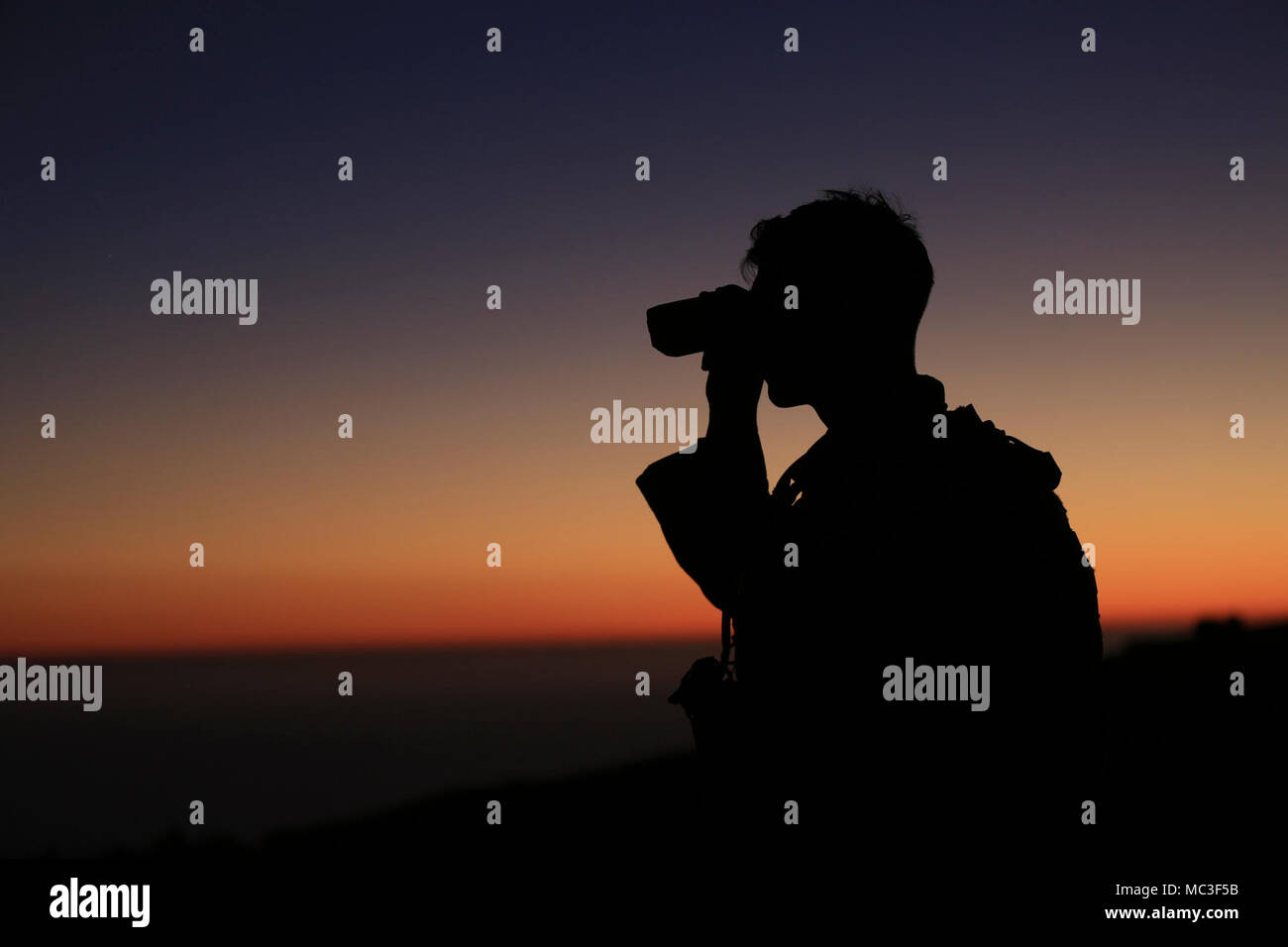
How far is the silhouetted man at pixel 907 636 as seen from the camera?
4.61 ft

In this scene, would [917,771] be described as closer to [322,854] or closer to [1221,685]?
[322,854]

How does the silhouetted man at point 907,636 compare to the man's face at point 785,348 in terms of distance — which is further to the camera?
the man's face at point 785,348

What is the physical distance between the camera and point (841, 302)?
1.80 metres

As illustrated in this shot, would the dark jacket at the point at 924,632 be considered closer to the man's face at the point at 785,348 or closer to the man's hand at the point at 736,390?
the man's face at the point at 785,348

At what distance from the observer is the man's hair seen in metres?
1.80

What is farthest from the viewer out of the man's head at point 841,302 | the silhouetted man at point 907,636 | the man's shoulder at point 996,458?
the man's head at point 841,302

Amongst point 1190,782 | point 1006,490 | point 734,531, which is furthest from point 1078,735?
point 1190,782

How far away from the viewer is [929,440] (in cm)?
162

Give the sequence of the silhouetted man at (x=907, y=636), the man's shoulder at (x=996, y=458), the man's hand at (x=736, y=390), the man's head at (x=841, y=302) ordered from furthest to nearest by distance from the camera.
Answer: the man's hand at (x=736, y=390) → the man's head at (x=841, y=302) → the man's shoulder at (x=996, y=458) → the silhouetted man at (x=907, y=636)

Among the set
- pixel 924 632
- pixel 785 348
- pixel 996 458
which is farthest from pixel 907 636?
pixel 785 348

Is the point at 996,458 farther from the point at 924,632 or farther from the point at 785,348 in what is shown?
the point at 785,348

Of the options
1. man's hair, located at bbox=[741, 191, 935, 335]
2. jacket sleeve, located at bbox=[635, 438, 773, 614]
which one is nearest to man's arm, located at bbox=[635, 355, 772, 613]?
jacket sleeve, located at bbox=[635, 438, 773, 614]

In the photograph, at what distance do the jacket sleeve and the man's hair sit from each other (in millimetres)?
402

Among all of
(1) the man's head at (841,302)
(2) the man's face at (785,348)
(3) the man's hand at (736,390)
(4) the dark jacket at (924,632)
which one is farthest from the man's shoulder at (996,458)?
(3) the man's hand at (736,390)
